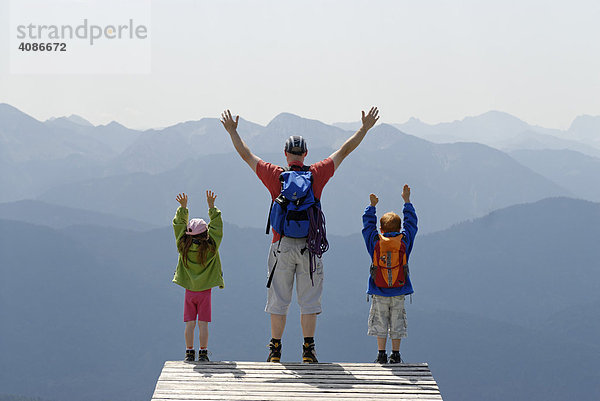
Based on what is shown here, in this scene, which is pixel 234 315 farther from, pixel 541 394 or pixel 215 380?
pixel 215 380

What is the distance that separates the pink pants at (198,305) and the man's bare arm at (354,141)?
2590 mm

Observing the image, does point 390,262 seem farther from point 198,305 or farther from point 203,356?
point 203,356

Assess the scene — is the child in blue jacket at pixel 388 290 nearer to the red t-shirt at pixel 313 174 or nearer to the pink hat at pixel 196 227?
the red t-shirt at pixel 313 174

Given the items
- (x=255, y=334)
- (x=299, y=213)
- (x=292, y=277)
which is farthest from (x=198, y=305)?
(x=255, y=334)

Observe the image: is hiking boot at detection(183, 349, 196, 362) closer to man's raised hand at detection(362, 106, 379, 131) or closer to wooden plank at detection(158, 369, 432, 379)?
wooden plank at detection(158, 369, 432, 379)

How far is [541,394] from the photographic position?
140m

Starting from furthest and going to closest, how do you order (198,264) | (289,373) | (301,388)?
(198,264)
(289,373)
(301,388)

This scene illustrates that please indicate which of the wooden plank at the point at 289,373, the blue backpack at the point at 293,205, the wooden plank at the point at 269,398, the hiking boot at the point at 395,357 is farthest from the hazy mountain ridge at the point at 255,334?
the blue backpack at the point at 293,205

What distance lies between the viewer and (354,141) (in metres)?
9.29

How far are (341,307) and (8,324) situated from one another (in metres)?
92.0

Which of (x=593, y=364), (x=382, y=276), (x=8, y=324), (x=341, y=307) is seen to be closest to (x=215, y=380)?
(x=382, y=276)

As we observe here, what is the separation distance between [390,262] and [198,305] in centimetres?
278

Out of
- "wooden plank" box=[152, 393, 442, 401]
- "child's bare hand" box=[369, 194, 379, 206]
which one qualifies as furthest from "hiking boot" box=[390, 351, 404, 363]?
"child's bare hand" box=[369, 194, 379, 206]

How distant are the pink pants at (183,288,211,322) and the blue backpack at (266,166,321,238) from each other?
150 cm
